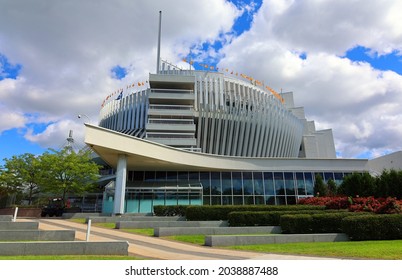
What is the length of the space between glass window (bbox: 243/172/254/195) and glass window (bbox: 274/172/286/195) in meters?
3.17

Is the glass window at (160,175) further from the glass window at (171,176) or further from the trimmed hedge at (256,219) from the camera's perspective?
the trimmed hedge at (256,219)

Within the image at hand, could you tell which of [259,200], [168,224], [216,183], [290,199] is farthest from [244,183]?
[168,224]

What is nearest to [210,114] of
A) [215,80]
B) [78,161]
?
[215,80]

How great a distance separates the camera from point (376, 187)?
2798 cm

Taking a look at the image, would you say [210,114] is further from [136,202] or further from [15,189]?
[15,189]

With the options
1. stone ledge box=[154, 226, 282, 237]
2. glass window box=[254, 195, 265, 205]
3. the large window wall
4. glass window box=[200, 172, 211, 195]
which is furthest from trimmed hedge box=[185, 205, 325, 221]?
glass window box=[254, 195, 265, 205]

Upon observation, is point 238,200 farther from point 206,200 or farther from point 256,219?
point 256,219

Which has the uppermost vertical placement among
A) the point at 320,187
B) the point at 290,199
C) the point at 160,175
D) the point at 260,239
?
the point at 160,175

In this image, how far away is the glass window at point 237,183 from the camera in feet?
120

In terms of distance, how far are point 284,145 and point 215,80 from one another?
61.7ft

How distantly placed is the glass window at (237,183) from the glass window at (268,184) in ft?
10.5

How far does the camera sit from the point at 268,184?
37125mm

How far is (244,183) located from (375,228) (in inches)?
866

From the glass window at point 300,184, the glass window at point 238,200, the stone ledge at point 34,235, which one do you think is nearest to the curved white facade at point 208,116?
the glass window at point 238,200
